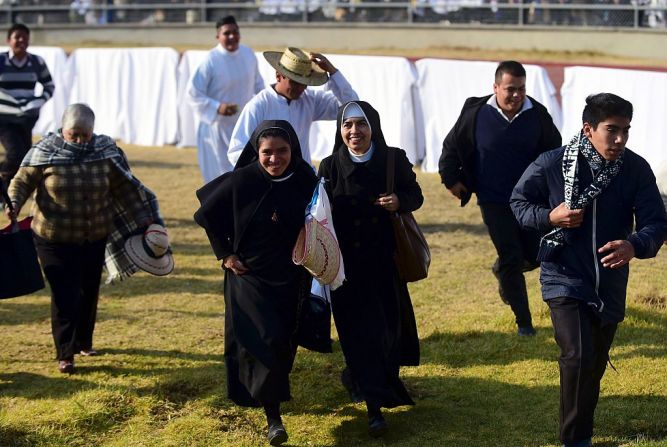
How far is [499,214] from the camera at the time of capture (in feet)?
25.0

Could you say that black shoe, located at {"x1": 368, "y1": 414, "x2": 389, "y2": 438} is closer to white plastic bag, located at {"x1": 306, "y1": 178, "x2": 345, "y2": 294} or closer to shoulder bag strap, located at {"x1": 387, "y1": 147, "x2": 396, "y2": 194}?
white plastic bag, located at {"x1": 306, "y1": 178, "x2": 345, "y2": 294}

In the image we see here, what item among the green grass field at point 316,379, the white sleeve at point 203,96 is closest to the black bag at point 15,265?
the green grass field at point 316,379

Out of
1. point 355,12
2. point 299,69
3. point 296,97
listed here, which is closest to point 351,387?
point 296,97

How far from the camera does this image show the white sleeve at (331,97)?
312 inches

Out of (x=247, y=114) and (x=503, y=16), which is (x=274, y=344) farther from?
(x=503, y=16)

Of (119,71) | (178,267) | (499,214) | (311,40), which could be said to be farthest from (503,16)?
(499,214)

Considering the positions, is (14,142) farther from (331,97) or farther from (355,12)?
(355,12)

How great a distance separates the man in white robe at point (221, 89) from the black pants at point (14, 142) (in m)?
2.09

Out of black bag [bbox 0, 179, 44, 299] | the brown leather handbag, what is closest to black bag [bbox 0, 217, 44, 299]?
black bag [bbox 0, 179, 44, 299]

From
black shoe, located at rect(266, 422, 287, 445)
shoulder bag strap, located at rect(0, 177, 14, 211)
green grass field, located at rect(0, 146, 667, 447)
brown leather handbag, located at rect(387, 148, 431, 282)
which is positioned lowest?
green grass field, located at rect(0, 146, 667, 447)

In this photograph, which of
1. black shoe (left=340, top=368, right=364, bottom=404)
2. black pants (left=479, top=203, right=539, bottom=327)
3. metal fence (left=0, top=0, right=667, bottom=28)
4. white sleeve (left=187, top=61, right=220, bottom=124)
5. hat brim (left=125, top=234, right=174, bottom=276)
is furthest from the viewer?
metal fence (left=0, top=0, right=667, bottom=28)

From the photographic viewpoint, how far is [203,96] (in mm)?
10328

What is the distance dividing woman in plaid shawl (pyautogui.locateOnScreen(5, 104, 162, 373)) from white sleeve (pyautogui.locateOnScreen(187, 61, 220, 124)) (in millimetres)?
2935

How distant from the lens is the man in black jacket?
7543 mm
